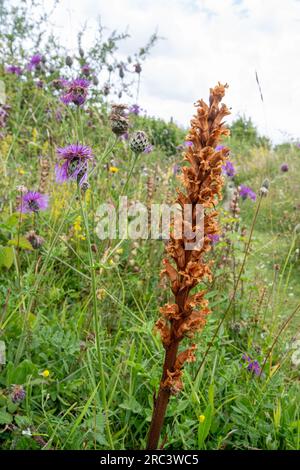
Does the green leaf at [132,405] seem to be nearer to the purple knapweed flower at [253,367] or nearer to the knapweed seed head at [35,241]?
the purple knapweed flower at [253,367]

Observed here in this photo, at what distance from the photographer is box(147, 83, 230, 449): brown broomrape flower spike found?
38.4 inches

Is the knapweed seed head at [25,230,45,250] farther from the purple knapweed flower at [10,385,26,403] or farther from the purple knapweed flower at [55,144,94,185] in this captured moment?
the purple knapweed flower at [10,385,26,403]

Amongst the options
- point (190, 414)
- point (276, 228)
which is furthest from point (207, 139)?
point (276, 228)

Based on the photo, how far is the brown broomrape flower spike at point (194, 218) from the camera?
38.4 inches

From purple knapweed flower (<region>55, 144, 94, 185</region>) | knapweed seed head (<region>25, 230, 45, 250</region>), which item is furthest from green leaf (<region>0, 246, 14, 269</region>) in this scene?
purple knapweed flower (<region>55, 144, 94, 185</region>)

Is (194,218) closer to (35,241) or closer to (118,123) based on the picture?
(118,123)

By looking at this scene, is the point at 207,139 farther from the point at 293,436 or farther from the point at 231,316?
the point at 231,316

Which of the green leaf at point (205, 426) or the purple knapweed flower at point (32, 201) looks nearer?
the green leaf at point (205, 426)

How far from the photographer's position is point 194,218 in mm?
1010

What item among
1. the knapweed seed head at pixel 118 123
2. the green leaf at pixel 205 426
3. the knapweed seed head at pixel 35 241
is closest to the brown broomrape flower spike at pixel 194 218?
the green leaf at pixel 205 426

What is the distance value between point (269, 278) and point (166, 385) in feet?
8.80

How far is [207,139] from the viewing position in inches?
38.5

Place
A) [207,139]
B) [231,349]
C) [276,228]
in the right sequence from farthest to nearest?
[276,228] < [231,349] < [207,139]
